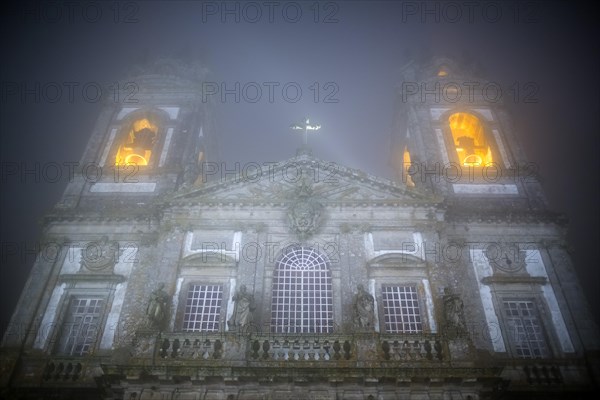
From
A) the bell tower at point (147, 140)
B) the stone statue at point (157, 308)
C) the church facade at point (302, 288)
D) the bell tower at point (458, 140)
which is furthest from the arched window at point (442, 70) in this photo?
the stone statue at point (157, 308)

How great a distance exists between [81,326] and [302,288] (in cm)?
866

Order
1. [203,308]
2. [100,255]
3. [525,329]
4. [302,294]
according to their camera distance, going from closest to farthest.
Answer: [203,308] → [525,329] → [302,294] → [100,255]

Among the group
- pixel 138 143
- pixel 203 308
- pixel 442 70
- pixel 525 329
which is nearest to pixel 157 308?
pixel 203 308

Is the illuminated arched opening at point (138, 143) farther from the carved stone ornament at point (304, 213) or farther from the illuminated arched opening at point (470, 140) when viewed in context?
the illuminated arched opening at point (470, 140)

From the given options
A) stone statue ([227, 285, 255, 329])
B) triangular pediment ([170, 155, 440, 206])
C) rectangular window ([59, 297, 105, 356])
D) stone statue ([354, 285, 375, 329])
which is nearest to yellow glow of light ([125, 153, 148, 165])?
triangular pediment ([170, 155, 440, 206])

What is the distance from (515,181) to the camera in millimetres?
24344

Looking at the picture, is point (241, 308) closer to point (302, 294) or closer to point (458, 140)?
point (302, 294)

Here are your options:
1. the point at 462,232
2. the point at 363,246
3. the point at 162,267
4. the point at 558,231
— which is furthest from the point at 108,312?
the point at 558,231

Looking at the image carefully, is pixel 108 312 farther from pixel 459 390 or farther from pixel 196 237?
pixel 459 390

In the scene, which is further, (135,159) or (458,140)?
(458,140)

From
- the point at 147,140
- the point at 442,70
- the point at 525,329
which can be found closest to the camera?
the point at 525,329

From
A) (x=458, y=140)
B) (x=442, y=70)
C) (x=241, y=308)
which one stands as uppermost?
(x=442, y=70)

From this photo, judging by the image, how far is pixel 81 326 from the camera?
19219 mm

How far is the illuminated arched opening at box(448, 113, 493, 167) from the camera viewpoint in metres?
26.4
